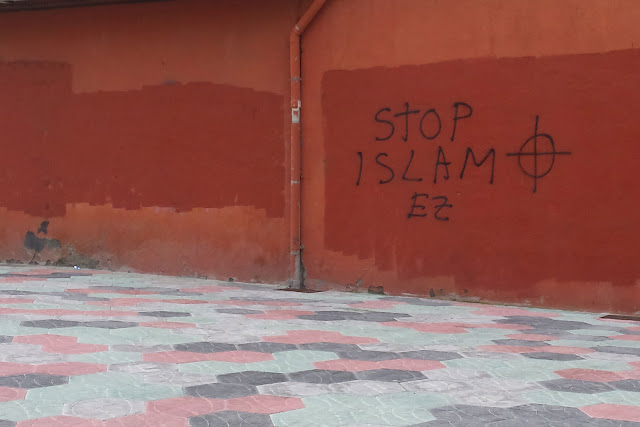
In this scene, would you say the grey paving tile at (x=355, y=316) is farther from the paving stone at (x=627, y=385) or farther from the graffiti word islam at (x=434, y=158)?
the paving stone at (x=627, y=385)

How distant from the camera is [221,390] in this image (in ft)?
13.8

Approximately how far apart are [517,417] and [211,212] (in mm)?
6065

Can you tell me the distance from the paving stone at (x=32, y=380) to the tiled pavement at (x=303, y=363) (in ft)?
0.05

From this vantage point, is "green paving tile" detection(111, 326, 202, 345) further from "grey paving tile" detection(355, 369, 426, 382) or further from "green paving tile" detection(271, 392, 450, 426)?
"green paving tile" detection(271, 392, 450, 426)

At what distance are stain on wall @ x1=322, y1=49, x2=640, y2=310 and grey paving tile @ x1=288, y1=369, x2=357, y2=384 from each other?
11.9 ft

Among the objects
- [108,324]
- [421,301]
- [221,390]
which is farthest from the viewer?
[421,301]

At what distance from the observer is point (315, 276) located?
352 inches

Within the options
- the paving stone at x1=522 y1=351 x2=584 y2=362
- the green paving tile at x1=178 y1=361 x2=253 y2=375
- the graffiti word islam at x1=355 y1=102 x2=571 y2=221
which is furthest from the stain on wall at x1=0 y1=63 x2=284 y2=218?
the green paving tile at x1=178 y1=361 x2=253 y2=375

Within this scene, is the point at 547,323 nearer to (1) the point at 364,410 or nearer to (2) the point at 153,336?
(2) the point at 153,336

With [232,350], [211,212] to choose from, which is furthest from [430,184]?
A: [232,350]

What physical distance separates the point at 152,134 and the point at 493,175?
3.95m

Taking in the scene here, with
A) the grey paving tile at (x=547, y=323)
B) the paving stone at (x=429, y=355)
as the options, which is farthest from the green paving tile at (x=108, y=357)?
the grey paving tile at (x=547, y=323)

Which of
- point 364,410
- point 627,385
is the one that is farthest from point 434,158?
A: point 364,410

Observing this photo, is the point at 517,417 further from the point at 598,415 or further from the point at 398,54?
the point at 398,54
